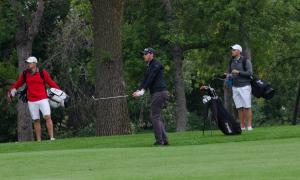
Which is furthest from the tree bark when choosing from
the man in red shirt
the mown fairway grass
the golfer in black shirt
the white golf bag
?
the golfer in black shirt

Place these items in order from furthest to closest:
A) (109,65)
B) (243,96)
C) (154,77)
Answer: (109,65), (243,96), (154,77)

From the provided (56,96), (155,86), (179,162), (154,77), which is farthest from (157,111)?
(179,162)

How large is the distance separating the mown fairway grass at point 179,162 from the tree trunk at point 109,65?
5562 mm

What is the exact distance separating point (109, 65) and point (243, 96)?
5.44 meters

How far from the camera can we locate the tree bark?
34344 mm

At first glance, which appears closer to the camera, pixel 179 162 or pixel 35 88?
pixel 179 162

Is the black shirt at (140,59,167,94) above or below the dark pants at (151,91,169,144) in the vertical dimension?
above

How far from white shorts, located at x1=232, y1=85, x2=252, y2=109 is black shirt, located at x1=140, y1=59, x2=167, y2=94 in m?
2.73

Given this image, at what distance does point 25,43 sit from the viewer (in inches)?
1403

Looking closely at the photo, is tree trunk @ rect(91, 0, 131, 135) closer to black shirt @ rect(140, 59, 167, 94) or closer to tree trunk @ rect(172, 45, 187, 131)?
black shirt @ rect(140, 59, 167, 94)

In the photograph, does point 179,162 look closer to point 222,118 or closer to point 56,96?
point 222,118

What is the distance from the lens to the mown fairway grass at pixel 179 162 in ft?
40.4

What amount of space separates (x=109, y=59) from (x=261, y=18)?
34.4ft

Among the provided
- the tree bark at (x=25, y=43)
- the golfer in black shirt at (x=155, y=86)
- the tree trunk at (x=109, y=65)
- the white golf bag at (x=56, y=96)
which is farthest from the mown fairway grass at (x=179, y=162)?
the tree bark at (x=25, y=43)
